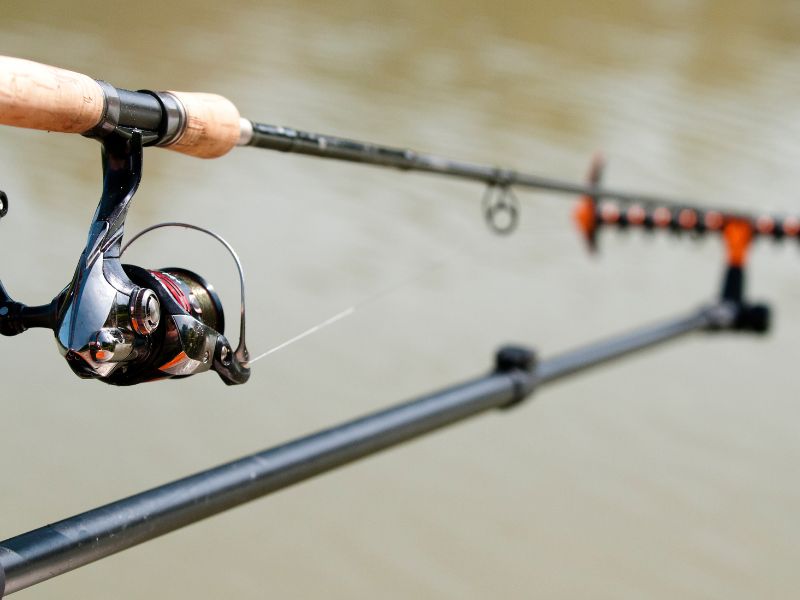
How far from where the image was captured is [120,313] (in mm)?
1037

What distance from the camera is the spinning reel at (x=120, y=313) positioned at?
1.02m

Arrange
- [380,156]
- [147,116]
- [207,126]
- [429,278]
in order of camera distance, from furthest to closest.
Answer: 1. [429,278]
2. [380,156]
3. [207,126]
4. [147,116]

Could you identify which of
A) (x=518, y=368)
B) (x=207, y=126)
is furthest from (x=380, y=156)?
(x=518, y=368)

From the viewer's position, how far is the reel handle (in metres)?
0.98

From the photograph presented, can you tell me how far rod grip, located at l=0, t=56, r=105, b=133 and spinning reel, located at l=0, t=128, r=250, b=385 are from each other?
6 cm

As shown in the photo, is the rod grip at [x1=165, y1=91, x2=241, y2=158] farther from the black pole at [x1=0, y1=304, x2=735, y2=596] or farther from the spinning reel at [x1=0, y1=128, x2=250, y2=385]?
the black pole at [x1=0, y1=304, x2=735, y2=596]

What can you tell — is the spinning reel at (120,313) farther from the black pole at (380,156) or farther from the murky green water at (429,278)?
the murky green water at (429,278)

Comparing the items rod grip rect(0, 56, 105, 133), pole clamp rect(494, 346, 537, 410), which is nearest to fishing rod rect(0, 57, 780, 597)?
rod grip rect(0, 56, 105, 133)

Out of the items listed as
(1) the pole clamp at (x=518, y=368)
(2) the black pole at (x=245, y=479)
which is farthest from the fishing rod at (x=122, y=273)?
(1) the pole clamp at (x=518, y=368)

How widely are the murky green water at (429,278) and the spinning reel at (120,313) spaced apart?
5.45ft

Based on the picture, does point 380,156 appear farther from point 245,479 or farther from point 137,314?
point 137,314

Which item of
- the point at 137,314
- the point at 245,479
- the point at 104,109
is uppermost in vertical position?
the point at 104,109

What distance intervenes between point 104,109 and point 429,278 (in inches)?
136

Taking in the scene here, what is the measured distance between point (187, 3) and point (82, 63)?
1443 mm
